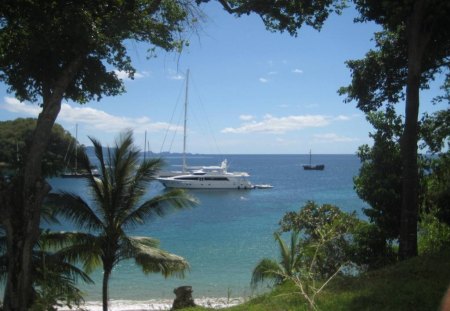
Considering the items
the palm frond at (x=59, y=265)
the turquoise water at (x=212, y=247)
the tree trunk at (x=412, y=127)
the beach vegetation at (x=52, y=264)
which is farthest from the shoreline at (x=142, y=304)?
the tree trunk at (x=412, y=127)

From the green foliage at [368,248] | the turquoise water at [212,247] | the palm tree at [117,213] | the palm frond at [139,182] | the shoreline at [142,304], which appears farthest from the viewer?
the turquoise water at [212,247]

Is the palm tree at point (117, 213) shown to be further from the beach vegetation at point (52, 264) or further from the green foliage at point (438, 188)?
the green foliage at point (438, 188)

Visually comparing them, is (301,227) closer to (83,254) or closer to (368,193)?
(368,193)

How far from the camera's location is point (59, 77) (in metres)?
8.34

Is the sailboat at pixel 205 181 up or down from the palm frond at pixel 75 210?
down

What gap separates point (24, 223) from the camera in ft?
25.2

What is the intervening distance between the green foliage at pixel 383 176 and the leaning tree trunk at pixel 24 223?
7.34 meters

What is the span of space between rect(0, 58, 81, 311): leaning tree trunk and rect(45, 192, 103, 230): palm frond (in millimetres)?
2847

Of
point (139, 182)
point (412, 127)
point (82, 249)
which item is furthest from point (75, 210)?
point (412, 127)

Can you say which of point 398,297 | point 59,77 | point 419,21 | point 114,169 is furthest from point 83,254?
point 419,21

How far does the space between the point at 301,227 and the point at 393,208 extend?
2.85 m

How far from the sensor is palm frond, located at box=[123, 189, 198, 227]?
11578 millimetres

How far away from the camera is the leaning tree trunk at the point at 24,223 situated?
25.0ft

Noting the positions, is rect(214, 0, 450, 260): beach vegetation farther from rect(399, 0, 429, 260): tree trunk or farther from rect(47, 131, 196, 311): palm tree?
rect(47, 131, 196, 311): palm tree
